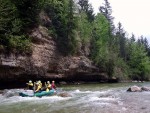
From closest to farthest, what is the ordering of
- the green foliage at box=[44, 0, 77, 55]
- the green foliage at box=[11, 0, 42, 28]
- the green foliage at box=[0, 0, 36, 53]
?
the green foliage at box=[0, 0, 36, 53] < the green foliage at box=[11, 0, 42, 28] < the green foliage at box=[44, 0, 77, 55]

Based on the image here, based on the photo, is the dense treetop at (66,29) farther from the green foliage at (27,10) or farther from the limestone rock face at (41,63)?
the limestone rock face at (41,63)

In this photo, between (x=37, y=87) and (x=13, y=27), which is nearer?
(x=37, y=87)

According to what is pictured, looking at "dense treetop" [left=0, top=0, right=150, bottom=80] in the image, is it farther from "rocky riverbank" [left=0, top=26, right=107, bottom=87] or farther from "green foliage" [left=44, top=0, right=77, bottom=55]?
"rocky riverbank" [left=0, top=26, right=107, bottom=87]

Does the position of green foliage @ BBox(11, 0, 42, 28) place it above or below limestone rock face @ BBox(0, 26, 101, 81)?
above

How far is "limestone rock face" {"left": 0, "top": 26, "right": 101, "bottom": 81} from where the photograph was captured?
1305 inches

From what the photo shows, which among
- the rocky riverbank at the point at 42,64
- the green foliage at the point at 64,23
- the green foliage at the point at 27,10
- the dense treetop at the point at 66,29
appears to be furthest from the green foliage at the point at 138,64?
the green foliage at the point at 27,10

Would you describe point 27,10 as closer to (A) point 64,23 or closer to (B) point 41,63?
(B) point 41,63

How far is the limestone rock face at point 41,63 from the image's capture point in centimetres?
3316

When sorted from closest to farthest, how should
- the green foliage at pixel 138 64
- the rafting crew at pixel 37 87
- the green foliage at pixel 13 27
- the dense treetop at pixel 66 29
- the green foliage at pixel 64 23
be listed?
the rafting crew at pixel 37 87 < the green foliage at pixel 13 27 < the dense treetop at pixel 66 29 < the green foliage at pixel 64 23 < the green foliage at pixel 138 64

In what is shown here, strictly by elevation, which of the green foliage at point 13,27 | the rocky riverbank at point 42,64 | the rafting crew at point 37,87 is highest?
the green foliage at point 13,27

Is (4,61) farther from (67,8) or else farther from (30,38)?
(67,8)

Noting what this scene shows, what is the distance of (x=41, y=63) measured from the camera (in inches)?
1487

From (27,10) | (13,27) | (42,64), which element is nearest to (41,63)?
(42,64)

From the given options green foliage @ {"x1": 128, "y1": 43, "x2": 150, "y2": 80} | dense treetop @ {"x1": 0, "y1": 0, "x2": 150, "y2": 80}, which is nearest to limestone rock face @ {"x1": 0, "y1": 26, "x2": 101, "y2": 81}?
dense treetop @ {"x1": 0, "y1": 0, "x2": 150, "y2": 80}
